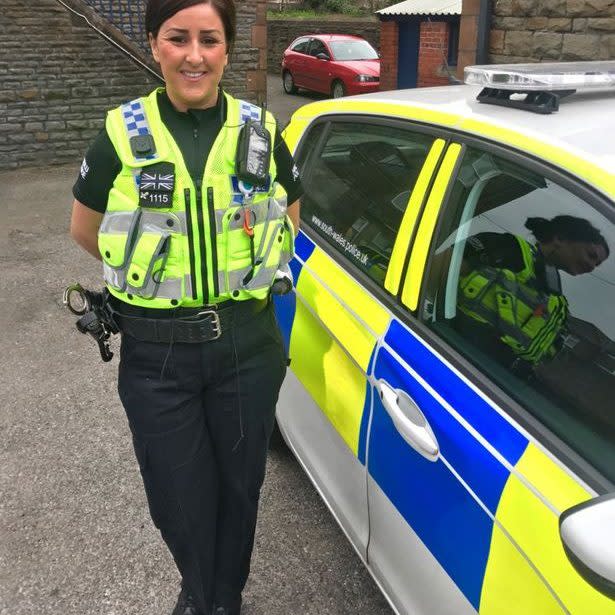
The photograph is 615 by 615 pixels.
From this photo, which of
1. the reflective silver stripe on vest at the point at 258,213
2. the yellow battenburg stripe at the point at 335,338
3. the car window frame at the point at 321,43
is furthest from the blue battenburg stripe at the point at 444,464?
the car window frame at the point at 321,43

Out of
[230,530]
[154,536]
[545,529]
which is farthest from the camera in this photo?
[154,536]

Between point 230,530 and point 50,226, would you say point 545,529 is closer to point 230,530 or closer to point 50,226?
point 230,530

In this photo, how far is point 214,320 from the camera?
1.72m

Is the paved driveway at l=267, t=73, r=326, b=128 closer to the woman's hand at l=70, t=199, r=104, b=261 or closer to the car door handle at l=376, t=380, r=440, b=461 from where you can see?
the woman's hand at l=70, t=199, r=104, b=261

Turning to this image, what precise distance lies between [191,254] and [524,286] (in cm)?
81

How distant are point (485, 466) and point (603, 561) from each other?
1.32ft

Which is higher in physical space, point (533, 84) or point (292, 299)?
point (533, 84)

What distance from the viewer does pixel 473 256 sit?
171 centimetres

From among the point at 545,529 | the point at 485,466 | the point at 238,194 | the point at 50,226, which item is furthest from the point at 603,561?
the point at 50,226

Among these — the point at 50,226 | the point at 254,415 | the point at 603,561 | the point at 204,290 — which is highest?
the point at 204,290

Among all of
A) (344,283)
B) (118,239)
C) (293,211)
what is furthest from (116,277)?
(344,283)

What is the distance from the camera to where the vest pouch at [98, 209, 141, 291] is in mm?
1623

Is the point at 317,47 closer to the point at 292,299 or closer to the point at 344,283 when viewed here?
the point at 292,299

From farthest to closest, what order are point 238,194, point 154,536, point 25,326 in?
point 25,326
point 154,536
point 238,194
